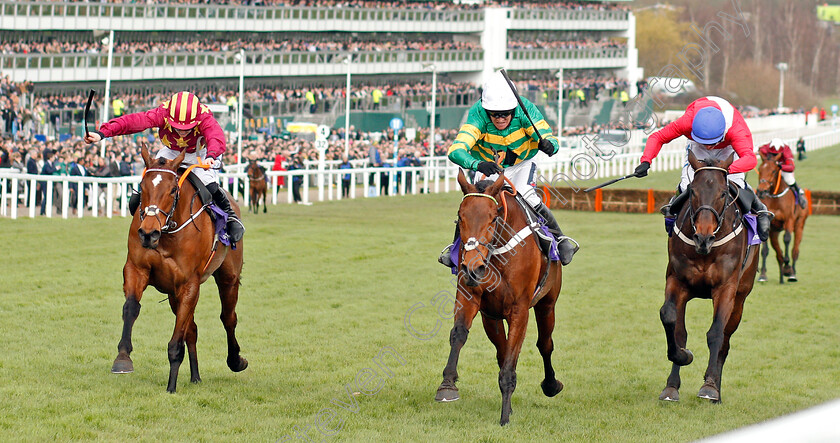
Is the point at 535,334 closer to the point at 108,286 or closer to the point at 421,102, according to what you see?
the point at 108,286

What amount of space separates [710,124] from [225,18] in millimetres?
46103

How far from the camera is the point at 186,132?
8.22 m

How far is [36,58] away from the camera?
40.9 meters

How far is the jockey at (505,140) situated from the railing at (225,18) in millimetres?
38589

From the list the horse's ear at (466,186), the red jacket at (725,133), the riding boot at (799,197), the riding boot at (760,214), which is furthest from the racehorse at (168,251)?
the riding boot at (799,197)

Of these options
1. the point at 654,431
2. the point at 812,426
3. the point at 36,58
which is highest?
the point at 36,58

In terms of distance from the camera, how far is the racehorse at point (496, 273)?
6488 millimetres

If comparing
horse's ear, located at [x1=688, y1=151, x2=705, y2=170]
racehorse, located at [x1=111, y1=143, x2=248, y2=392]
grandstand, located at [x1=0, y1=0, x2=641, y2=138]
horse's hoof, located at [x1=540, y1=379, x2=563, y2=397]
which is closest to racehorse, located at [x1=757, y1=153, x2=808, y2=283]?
horse's ear, located at [x1=688, y1=151, x2=705, y2=170]

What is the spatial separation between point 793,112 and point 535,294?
194 ft

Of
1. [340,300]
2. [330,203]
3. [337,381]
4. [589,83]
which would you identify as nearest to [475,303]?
[337,381]

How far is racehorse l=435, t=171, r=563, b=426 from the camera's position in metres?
6.49

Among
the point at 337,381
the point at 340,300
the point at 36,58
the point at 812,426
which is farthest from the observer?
the point at 36,58

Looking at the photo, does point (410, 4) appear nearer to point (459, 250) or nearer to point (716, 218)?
point (716, 218)

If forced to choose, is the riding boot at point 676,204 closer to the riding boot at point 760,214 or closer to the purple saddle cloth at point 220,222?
the riding boot at point 760,214
